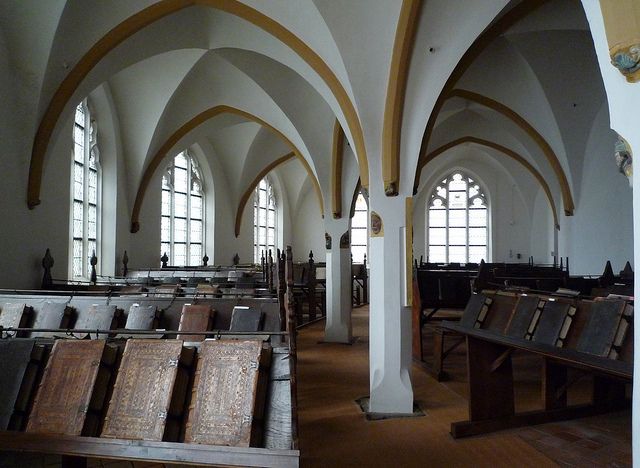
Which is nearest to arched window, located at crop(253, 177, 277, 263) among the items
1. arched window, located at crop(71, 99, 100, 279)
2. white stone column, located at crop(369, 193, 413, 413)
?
arched window, located at crop(71, 99, 100, 279)

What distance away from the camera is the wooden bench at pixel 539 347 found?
4.09 m

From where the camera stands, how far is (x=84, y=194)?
1138 cm

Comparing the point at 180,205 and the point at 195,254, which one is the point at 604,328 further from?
the point at 195,254

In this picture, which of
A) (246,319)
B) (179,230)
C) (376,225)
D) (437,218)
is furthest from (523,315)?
(437,218)

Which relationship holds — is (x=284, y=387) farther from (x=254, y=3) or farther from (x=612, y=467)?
(x=254, y=3)

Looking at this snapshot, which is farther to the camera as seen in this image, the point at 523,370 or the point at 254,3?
the point at 523,370

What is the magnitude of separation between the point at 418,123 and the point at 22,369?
4.77 meters

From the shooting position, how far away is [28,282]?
27.8 feet

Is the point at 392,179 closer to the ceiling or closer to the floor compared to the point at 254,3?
closer to the floor

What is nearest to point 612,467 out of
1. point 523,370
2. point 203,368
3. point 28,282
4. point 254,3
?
point 203,368

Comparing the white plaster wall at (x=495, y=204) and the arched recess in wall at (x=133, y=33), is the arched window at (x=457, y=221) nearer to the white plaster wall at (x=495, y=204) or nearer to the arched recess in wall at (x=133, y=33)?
the white plaster wall at (x=495, y=204)

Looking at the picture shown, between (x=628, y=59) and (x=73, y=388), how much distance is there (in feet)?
10.3

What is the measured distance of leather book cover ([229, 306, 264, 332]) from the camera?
203 inches

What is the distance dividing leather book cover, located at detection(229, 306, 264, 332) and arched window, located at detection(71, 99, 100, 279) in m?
6.99
